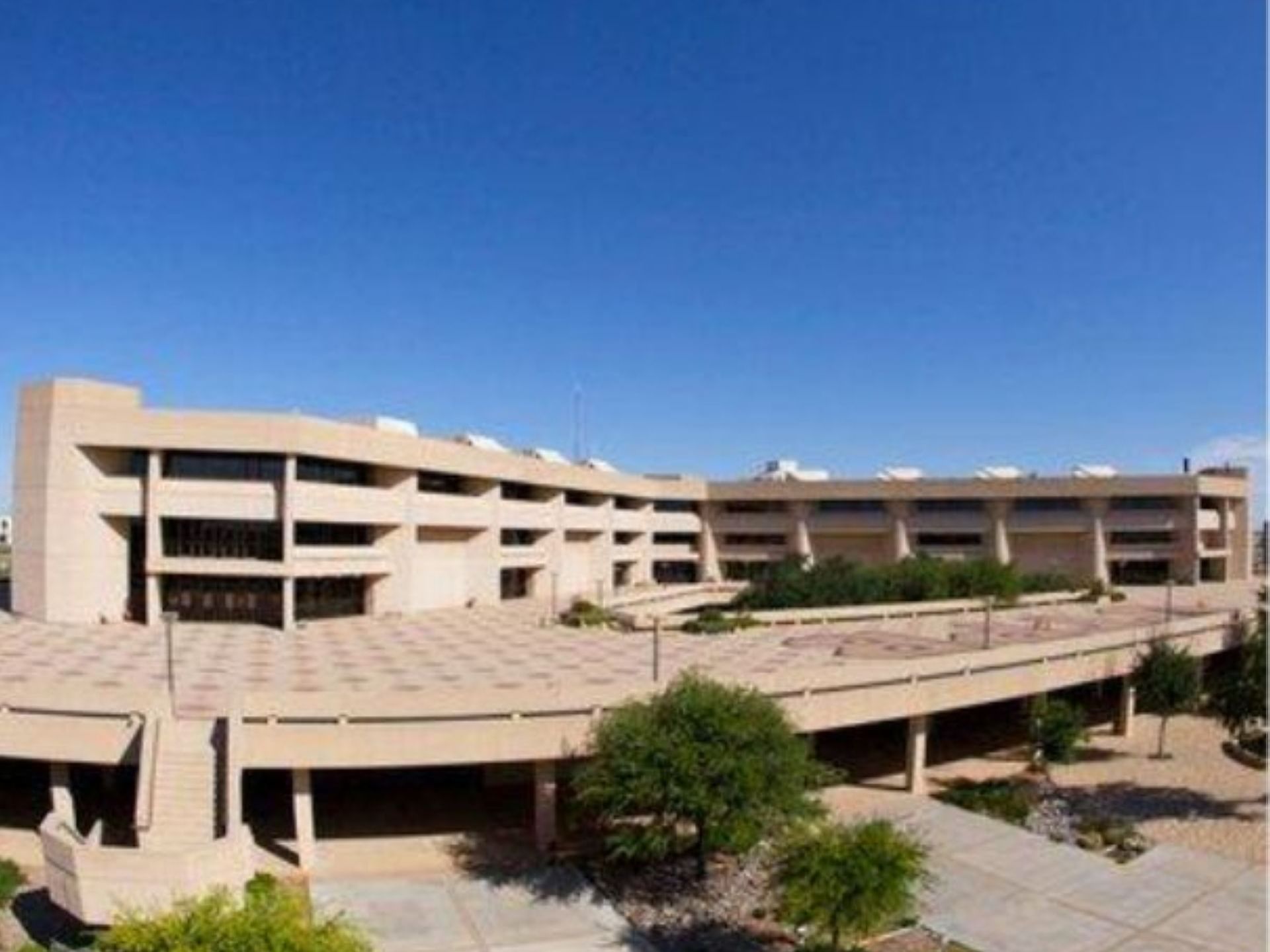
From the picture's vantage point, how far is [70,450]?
49.8 meters

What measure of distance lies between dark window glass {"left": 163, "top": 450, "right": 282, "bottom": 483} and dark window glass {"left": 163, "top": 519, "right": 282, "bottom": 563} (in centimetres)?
215

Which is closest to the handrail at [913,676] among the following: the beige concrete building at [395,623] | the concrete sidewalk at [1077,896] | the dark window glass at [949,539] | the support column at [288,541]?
the beige concrete building at [395,623]

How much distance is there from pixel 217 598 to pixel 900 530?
58.5m

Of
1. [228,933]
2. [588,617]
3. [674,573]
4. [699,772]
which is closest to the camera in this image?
[228,933]

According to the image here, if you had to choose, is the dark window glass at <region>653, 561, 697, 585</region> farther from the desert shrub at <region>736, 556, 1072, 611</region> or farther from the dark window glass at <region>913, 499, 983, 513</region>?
the desert shrub at <region>736, 556, 1072, 611</region>

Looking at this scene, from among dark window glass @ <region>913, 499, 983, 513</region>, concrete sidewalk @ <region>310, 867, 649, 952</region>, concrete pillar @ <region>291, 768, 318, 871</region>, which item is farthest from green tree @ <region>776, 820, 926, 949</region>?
dark window glass @ <region>913, 499, 983, 513</region>

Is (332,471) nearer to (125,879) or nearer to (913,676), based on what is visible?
(913,676)

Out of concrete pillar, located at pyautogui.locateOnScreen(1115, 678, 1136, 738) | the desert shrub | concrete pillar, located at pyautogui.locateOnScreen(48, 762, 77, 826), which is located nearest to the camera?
concrete pillar, located at pyautogui.locateOnScreen(48, 762, 77, 826)

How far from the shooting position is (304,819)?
2877 centimetres

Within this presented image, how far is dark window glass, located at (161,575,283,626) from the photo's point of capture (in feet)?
168

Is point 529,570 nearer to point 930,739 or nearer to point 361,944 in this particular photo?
point 930,739

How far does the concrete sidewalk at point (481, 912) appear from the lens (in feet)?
80.5

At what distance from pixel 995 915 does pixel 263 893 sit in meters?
17.5

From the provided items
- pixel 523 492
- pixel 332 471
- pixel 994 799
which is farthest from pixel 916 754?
pixel 523 492
